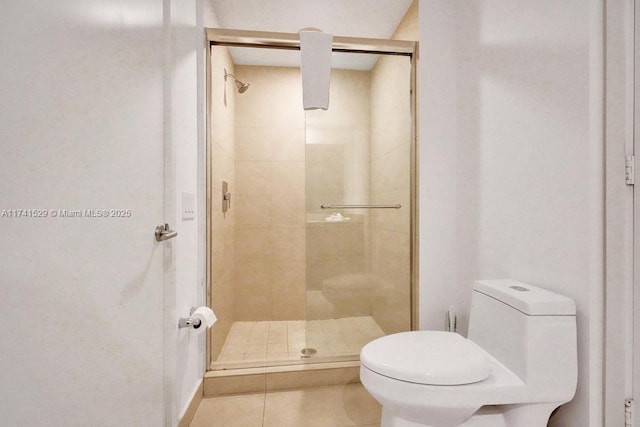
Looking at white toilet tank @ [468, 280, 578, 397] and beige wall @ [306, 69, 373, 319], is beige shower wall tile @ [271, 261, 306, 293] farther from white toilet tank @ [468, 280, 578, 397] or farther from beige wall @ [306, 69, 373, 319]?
white toilet tank @ [468, 280, 578, 397]

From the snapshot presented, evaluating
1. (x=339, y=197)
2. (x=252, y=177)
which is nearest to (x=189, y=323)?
(x=339, y=197)

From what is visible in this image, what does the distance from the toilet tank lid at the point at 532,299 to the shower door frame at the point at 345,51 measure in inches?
24.1

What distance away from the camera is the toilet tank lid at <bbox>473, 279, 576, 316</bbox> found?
103 centimetres

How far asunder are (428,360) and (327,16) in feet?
6.83

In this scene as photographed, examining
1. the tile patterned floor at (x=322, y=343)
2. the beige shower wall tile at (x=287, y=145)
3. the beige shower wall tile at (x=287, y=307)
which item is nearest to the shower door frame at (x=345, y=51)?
the tile patterned floor at (x=322, y=343)

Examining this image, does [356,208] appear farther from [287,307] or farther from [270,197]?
[287,307]

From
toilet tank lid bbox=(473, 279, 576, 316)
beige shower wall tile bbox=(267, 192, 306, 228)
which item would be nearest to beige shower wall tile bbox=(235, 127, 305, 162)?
beige shower wall tile bbox=(267, 192, 306, 228)

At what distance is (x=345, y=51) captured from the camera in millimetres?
1848

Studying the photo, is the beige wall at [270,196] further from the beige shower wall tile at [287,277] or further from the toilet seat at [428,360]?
the toilet seat at [428,360]

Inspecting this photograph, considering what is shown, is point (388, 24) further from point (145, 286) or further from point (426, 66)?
point (145, 286)

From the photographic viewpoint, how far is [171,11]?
116 centimetres

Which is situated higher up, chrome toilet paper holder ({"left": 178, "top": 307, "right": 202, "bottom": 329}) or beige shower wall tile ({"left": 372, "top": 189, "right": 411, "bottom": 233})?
beige shower wall tile ({"left": 372, "top": 189, "right": 411, "bottom": 233})

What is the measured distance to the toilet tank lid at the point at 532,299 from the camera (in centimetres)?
103

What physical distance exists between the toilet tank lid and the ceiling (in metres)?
1.52
